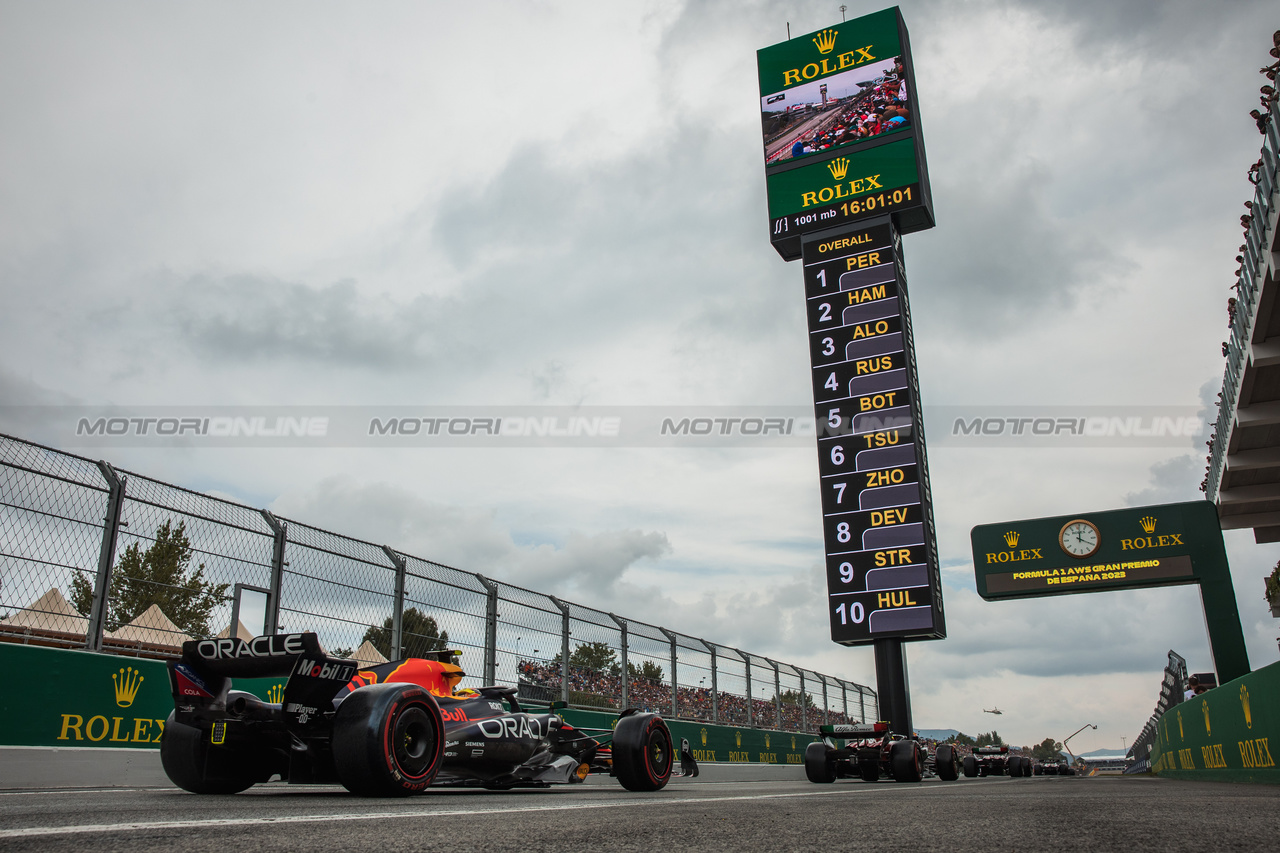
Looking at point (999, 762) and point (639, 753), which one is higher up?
point (639, 753)

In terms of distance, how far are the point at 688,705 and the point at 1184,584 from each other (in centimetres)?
1319

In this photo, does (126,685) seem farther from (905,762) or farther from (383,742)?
(905,762)

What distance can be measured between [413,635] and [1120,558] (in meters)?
18.9

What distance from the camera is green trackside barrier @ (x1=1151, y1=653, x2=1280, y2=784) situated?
9.45 meters

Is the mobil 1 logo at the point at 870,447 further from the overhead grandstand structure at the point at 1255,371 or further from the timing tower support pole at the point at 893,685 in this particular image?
the overhead grandstand structure at the point at 1255,371

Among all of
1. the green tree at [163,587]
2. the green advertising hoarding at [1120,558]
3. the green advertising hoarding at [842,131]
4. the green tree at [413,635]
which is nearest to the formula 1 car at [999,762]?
the green advertising hoarding at [1120,558]

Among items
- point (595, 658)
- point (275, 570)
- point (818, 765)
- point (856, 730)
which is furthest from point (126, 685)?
point (856, 730)

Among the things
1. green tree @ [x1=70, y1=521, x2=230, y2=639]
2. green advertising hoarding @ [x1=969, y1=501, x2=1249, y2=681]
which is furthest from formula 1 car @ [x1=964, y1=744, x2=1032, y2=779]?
green tree @ [x1=70, y1=521, x2=230, y2=639]

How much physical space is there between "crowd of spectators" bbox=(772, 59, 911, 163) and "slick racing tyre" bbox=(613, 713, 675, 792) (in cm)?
1926

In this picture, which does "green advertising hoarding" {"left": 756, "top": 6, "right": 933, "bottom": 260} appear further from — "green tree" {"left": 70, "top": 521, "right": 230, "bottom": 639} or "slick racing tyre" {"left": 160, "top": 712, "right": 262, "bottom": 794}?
"slick racing tyre" {"left": 160, "top": 712, "right": 262, "bottom": 794}

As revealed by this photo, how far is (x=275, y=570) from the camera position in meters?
9.21

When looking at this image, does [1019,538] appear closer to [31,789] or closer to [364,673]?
[364,673]

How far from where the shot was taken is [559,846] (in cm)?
257

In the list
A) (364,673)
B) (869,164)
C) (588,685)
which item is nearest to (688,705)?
(588,685)
